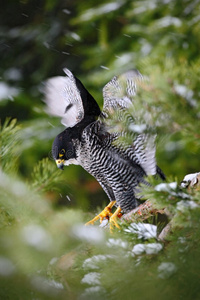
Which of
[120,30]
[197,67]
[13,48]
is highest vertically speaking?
[197,67]

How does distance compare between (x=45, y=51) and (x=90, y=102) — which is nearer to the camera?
(x=90, y=102)

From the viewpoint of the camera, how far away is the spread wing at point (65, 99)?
72 centimetres

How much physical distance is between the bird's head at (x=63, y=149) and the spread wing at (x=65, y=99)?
0.06 m

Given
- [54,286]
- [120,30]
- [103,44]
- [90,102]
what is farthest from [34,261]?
[120,30]

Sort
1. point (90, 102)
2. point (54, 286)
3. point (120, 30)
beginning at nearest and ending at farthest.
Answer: point (54, 286) → point (90, 102) → point (120, 30)

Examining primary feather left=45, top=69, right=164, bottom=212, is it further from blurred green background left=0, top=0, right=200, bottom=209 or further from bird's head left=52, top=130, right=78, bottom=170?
blurred green background left=0, top=0, right=200, bottom=209

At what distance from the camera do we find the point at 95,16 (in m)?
1.19

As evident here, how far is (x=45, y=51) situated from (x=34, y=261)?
101 centimetres

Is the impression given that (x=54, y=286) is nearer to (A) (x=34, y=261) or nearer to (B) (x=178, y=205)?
(A) (x=34, y=261)

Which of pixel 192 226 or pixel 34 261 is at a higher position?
pixel 192 226

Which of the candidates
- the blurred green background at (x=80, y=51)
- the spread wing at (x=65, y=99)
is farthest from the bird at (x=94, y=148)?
the blurred green background at (x=80, y=51)

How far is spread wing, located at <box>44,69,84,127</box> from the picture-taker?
2.35 ft

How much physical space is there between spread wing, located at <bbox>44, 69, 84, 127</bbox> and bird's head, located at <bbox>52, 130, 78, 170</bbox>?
0.18 feet

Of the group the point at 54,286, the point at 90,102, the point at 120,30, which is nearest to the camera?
the point at 54,286
